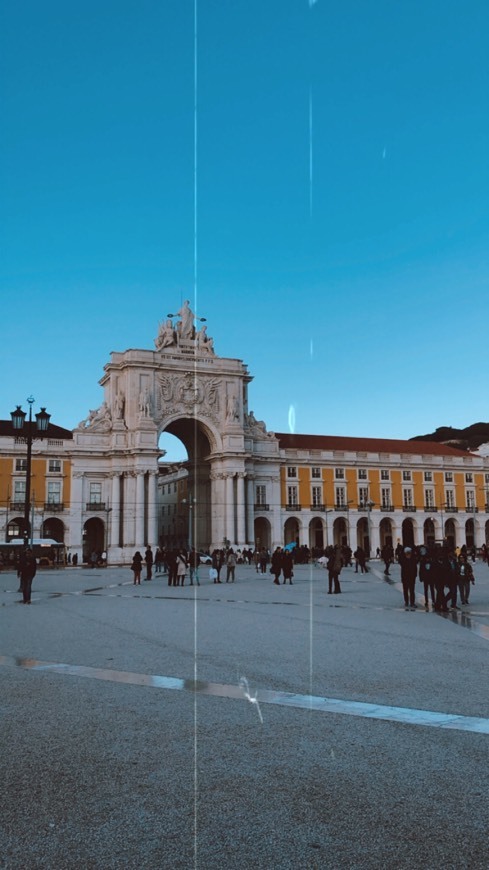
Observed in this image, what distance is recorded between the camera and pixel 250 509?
219ft

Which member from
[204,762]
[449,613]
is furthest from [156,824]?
[449,613]

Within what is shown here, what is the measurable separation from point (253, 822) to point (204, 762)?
3.69ft

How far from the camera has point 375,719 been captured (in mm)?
6301

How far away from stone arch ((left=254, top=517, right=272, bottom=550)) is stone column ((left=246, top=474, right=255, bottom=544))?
280 cm

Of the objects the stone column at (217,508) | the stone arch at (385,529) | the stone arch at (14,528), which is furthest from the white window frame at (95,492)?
the stone arch at (385,529)

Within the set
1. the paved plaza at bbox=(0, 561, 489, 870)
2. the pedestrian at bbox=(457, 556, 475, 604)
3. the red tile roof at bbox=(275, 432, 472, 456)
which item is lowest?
the paved plaza at bbox=(0, 561, 489, 870)

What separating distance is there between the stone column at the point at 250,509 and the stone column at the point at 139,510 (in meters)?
9.81

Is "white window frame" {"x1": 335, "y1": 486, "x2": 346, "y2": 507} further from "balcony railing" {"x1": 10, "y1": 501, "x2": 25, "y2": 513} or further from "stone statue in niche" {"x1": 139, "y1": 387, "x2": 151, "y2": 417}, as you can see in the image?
→ "balcony railing" {"x1": 10, "y1": 501, "x2": 25, "y2": 513}

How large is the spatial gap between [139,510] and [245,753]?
2241 inches

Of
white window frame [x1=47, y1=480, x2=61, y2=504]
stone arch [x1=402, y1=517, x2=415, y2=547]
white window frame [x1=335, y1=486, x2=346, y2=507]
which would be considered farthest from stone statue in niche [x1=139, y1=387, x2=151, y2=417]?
stone arch [x1=402, y1=517, x2=415, y2=547]

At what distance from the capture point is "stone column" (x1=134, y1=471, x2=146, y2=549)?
200 feet

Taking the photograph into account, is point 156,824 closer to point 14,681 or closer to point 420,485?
point 14,681

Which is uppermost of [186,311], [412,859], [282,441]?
[186,311]

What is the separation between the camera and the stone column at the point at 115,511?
61250 mm
